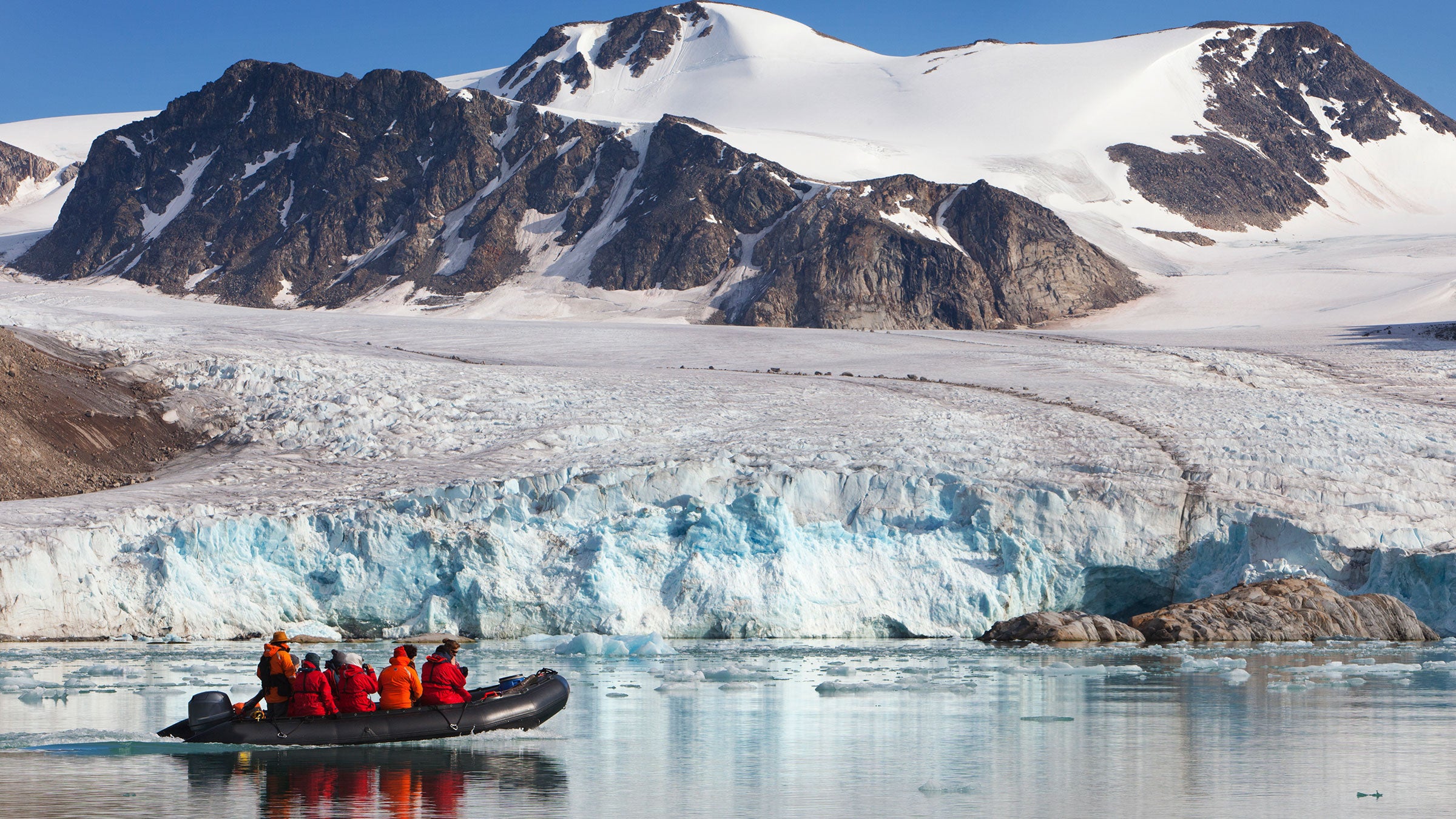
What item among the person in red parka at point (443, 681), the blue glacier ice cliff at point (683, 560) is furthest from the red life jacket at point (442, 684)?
the blue glacier ice cliff at point (683, 560)

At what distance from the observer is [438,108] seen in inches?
4648

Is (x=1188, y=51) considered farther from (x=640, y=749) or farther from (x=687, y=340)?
(x=640, y=749)

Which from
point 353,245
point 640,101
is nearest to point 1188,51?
point 640,101

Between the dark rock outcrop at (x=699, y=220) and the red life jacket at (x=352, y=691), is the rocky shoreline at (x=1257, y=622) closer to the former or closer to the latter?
the red life jacket at (x=352, y=691)

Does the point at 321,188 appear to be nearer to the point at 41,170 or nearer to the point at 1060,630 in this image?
the point at 41,170

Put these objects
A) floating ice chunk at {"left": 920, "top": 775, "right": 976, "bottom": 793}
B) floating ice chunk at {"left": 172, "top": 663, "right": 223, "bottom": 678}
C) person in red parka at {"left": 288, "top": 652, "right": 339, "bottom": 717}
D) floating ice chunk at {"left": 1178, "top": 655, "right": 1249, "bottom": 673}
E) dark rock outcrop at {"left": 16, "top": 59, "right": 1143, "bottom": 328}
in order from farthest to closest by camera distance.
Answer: dark rock outcrop at {"left": 16, "top": 59, "right": 1143, "bottom": 328}, floating ice chunk at {"left": 1178, "top": 655, "right": 1249, "bottom": 673}, floating ice chunk at {"left": 172, "top": 663, "right": 223, "bottom": 678}, person in red parka at {"left": 288, "top": 652, "right": 339, "bottom": 717}, floating ice chunk at {"left": 920, "top": 775, "right": 976, "bottom": 793}

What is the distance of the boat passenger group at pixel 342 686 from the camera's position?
1281 centimetres

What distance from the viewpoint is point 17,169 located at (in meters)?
142

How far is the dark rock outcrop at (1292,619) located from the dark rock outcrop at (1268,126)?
88.8 m

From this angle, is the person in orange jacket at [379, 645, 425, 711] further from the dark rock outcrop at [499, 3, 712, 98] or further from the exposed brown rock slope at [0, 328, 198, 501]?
the dark rock outcrop at [499, 3, 712, 98]

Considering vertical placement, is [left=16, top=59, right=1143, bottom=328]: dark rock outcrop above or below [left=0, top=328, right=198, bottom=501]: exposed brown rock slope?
above

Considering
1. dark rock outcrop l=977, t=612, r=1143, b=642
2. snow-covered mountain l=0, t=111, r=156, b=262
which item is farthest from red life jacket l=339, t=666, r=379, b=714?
snow-covered mountain l=0, t=111, r=156, b=262

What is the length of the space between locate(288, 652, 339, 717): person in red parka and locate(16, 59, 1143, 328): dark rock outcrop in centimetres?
7275

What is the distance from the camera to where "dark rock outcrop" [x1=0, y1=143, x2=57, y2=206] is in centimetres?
13900
